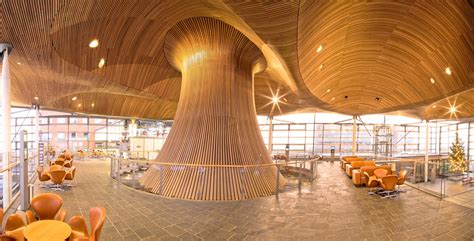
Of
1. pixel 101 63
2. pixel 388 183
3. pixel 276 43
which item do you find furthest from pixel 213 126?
pixel 388 183

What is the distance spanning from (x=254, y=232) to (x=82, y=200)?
4.33m

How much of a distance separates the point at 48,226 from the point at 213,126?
15.3 ft

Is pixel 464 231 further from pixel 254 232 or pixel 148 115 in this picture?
pixel 148 115

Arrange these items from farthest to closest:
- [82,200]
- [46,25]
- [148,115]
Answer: [148,115]
[82,200]
[46,25]

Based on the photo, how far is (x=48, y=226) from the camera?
3143mm

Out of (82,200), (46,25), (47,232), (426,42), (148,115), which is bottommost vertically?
(82,200)

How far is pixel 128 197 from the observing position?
6.26m

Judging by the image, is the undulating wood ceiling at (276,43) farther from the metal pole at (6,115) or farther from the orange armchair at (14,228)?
the orange armchair at (14,228)

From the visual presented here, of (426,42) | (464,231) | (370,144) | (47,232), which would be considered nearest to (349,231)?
(464,231)

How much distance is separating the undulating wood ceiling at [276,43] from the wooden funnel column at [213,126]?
2.64 feet

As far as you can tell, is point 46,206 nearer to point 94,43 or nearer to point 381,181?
point 94,43

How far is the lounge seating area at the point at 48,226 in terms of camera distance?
2.94 metres

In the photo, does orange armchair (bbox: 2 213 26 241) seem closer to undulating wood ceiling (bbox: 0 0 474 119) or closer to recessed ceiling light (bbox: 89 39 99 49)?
undulating wood ceiling (bbox: 0 0 474 119)

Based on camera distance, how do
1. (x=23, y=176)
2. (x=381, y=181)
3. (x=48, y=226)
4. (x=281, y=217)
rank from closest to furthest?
(x=48, y=226)
(x=281, y=217)
(x=23, y=176)
(x=381, y=181)
